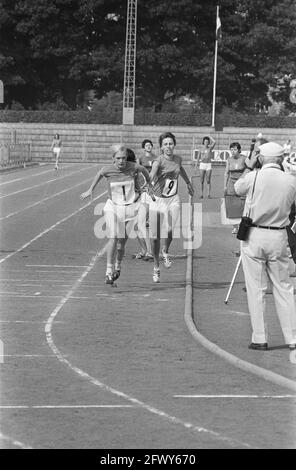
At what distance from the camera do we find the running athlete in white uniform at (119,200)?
16.2m

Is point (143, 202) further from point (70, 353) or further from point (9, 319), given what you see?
point (70, 353)

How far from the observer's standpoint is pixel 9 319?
13.1 metres

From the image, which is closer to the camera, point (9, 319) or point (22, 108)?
point (9, 319)

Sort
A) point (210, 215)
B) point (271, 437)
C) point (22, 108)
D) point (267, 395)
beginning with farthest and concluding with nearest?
point (22, 108), point (210, 215), point (267, 395), point (271, 437)

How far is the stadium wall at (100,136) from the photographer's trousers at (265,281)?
59.4 metres

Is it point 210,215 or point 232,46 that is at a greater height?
point 232,46

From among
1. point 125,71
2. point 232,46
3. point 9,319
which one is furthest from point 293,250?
point 232,46

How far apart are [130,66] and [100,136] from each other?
6.52 meters

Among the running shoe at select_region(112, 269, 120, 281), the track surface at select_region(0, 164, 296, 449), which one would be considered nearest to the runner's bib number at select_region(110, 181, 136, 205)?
the running shoe at select_region(112, 269, 120, 281)

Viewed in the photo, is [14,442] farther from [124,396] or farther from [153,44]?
[153,44]

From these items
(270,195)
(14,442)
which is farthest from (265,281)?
(14,442)
